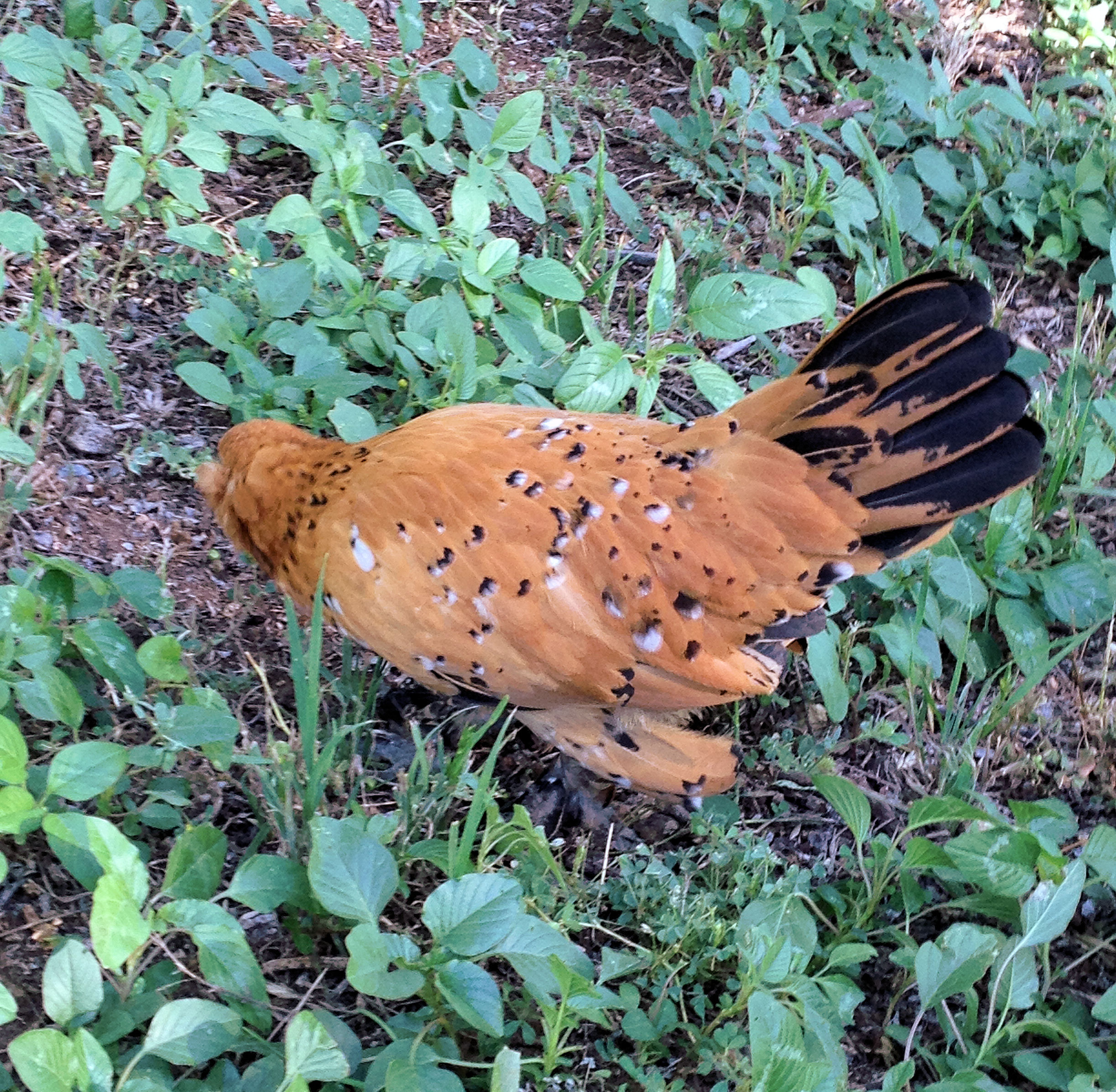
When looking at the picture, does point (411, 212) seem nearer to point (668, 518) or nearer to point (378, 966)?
point (668, 518)

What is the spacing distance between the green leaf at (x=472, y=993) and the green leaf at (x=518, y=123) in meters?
2.85

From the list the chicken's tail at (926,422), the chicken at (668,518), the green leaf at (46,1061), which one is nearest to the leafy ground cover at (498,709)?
the green leaf at (46,1061)

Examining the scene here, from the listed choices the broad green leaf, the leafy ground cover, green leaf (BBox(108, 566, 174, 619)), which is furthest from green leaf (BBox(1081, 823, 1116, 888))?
green leaf (BBox(108, 566, 174, 619))

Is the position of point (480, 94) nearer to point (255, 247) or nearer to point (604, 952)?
point (255, 247)

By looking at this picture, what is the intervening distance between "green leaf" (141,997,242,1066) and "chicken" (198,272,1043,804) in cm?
96

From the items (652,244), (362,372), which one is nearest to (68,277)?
(362,372)

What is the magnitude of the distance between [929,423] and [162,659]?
1.88 metres

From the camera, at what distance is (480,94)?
4242mm

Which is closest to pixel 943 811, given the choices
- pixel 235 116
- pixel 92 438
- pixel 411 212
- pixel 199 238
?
pixel 411 212

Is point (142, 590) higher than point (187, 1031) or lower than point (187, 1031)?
higher

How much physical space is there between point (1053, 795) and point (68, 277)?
345 centimetres

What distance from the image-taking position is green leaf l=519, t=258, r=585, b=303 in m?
3.50

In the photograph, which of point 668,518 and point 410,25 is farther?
point 410,25

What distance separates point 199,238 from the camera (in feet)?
11.1
